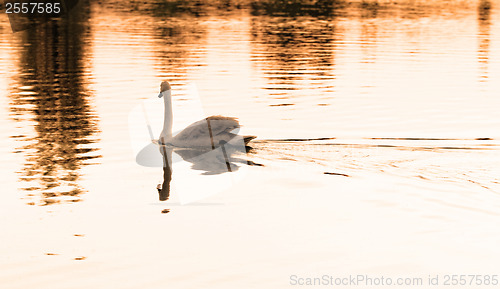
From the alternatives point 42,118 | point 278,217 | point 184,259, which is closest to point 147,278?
point 184,259

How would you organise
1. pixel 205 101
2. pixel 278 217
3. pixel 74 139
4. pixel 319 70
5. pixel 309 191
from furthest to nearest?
pixel 319 70, pixel 205 101, pixel 74 139, pixel 309 191, pixel 278 217

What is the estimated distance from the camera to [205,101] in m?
21.3

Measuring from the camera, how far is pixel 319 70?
2734 cm

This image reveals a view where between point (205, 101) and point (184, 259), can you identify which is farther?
point (205, 101)

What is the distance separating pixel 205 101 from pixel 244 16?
3005 centimetres

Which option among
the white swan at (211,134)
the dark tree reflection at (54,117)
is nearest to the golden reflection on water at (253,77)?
the dark tree reflection at (54,117)

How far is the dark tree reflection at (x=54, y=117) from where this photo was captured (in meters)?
13.0

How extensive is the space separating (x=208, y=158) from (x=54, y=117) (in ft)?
17.2

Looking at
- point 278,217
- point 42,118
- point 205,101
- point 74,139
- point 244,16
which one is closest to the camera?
point 278,217

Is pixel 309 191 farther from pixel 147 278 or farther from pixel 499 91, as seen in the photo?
pixel 499 91

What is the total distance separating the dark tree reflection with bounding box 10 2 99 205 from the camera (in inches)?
510

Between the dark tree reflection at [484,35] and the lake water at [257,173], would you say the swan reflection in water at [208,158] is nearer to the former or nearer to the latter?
the lake water at [257,173]

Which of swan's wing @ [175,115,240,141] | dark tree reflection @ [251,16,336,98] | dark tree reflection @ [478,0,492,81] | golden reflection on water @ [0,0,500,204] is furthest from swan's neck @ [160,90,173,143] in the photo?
dark tree reflection @ [478,0,492,81]

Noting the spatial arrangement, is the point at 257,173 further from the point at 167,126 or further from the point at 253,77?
the point at 253,77
